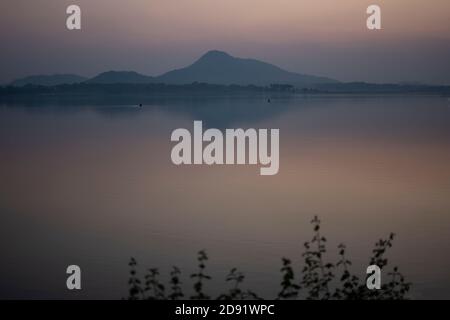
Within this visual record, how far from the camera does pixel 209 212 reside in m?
11.0

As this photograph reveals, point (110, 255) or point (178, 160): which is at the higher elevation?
point (178, 160)

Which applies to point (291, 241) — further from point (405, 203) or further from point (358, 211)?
point (405, 203)

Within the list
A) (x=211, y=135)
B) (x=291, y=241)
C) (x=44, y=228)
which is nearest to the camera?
(x=291, y=241)

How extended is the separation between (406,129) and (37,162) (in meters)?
15.5

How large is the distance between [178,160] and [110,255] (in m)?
9.03

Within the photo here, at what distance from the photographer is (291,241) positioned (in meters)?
9.02

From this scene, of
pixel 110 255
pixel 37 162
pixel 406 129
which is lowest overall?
pixel 110 255

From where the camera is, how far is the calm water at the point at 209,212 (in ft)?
26.2

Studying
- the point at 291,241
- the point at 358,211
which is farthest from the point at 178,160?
the point at 291,241

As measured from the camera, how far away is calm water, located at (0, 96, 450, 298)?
7996mm

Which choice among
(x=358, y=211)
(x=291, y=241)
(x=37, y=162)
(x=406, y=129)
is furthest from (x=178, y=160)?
(x=406, y=129)

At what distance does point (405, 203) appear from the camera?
1136 centimetres

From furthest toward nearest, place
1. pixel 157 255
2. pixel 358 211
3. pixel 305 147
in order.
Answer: pixel 305 147 → pixel 358 211 → pixel 157 255

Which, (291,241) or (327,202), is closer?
(291,241)
